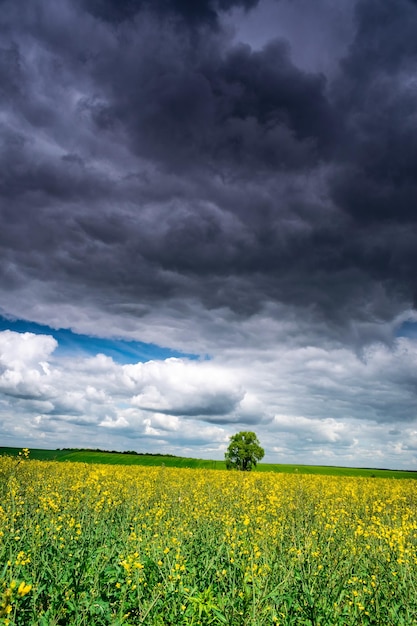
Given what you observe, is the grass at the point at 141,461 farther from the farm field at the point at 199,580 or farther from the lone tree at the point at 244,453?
the farm field at the point at 199,580

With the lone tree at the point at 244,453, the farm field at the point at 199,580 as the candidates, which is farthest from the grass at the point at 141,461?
the farm field at the point at 199,580

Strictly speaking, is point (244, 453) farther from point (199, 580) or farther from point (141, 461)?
point (199, 580)

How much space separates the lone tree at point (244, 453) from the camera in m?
64.3

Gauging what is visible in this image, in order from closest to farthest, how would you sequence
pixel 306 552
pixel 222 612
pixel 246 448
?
pixel 222 612
pixel 306 552
pixel 246 448

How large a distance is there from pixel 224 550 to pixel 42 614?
3.68 metres

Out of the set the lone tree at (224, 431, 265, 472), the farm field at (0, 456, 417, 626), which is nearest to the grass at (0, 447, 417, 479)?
the lone tree at (224, 431, 265, 472)

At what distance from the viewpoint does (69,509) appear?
31.4 feet

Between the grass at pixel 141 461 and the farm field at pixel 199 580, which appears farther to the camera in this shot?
the grass at pixel 141 461

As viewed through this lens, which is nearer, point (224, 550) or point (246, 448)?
point (224, 550)

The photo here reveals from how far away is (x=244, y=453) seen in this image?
64188mm

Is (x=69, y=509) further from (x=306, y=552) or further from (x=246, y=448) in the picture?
(x=246, y=448)

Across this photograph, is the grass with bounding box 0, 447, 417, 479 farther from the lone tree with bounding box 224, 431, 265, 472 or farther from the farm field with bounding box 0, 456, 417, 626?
the farm field with bounding box 0, 456, 417, 626

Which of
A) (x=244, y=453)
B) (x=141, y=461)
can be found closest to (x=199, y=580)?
(x=244, y=453)

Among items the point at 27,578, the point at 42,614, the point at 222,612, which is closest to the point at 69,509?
the point at 27,578
